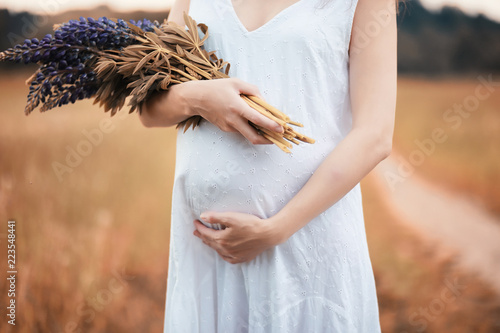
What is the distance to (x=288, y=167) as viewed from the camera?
85 cm

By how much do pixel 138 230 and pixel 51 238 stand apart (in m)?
0.40

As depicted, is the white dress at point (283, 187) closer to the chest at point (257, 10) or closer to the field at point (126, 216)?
the chest at point (257, 10)

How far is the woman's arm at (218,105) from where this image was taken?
76 centimetres

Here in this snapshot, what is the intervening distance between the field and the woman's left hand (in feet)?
4.56

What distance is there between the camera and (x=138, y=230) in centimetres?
228

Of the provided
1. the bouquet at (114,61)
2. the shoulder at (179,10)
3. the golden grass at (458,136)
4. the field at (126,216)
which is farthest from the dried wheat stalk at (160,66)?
the golden grass at (458,136)

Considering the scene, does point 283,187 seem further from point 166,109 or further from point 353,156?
point 166,109

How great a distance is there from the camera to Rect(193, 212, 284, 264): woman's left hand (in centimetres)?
79

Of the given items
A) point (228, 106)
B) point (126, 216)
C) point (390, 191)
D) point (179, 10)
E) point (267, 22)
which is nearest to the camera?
point (228, 106)

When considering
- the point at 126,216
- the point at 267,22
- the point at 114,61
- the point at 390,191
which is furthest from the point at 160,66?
the point at 390,191

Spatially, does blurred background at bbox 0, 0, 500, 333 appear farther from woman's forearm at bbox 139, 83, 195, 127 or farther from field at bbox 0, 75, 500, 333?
woman's forearm at bbox 139, 83, 195, 127

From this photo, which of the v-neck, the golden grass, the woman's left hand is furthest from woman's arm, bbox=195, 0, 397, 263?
the golden grass

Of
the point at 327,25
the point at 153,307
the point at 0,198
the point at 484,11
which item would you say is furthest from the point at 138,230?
the point at 484,11

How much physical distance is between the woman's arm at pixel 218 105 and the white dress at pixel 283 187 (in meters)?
0.06
